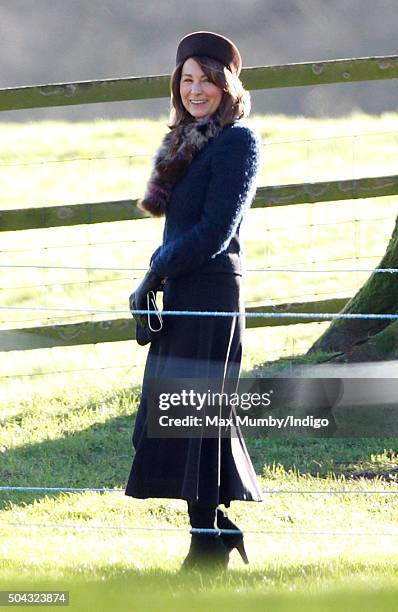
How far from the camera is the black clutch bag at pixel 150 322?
294cm

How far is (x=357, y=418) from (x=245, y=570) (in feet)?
4.86

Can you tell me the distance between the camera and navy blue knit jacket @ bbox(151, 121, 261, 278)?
283 centimetres

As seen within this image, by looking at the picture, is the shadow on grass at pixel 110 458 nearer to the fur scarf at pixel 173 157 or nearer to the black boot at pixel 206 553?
the black boot at pixel 206 553

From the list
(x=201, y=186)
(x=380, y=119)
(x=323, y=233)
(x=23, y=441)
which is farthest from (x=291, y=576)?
(x=380, y=119)

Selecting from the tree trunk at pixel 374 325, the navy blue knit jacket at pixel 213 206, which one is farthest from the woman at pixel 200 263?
the tree trunk at pixel 374 325

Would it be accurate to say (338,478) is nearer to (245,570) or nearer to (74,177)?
(245,570)

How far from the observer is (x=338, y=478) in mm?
4016

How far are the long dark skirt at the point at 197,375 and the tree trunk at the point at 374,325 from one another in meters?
1.68

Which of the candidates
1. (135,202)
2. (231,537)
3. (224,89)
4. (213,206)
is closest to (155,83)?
(135,202)

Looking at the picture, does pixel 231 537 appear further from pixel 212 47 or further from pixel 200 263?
pixel 212 47

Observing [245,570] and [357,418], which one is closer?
[245,570]

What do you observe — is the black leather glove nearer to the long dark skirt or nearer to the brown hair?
the long dark skirt

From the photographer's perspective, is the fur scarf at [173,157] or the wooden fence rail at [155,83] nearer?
the fur scarf at [173,157]

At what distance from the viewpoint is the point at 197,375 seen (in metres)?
2.95
